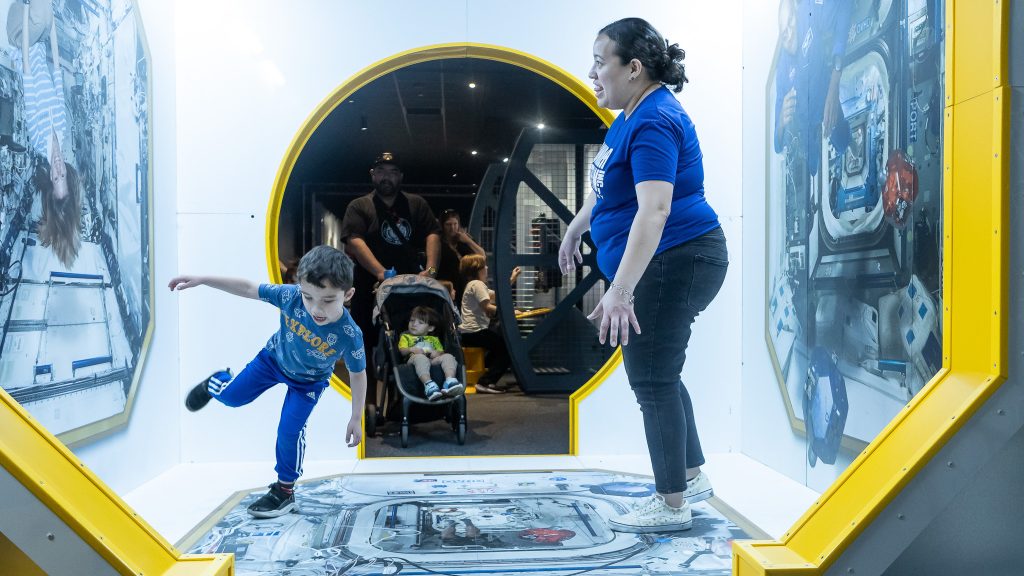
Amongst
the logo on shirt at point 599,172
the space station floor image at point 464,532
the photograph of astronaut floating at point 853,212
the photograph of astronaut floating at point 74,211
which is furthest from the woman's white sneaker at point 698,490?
the photograph of astronaut floating at point 74,211

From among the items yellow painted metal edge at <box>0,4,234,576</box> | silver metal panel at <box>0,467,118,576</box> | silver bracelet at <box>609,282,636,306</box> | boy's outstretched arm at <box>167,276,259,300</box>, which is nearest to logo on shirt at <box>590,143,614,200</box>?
Result: silver bracelet at <box>609,282,636,306</box>

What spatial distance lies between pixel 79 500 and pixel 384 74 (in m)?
2.64

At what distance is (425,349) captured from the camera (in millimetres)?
4109

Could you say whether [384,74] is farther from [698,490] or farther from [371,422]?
[698,490]

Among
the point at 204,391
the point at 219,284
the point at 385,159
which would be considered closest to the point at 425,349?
the point at 385,159

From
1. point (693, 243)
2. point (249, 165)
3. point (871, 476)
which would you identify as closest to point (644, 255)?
point (693, 243)

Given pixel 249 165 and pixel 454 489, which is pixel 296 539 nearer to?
pixel 454 489

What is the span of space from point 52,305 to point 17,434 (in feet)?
3.86

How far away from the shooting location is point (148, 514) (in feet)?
9.20

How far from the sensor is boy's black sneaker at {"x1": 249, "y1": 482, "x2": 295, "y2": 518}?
2.71 meters

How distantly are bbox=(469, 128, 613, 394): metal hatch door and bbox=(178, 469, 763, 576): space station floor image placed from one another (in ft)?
3.21

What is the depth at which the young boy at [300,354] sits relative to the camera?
8.68ft

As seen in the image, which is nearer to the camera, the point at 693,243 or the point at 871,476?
the point at 871,476

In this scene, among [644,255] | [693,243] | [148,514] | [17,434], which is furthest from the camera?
[148,514]
